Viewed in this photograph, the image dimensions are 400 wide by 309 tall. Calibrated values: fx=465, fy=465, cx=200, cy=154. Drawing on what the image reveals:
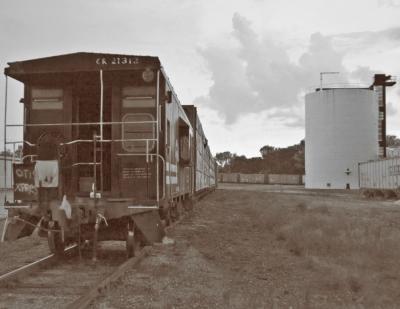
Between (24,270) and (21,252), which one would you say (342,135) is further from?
(24,270)

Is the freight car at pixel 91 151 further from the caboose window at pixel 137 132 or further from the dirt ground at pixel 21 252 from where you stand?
the dirt ground at pixel 21 252

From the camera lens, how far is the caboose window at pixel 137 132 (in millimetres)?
8922

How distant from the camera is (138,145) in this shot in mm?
8938

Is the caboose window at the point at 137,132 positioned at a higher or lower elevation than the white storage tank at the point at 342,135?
lower

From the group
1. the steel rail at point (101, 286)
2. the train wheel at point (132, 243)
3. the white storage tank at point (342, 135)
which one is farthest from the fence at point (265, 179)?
the steel rail at point (101, 286)

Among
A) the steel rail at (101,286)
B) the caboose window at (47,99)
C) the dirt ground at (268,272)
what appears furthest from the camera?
the caboose window at (47,99)

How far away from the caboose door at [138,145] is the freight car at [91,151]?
19mm

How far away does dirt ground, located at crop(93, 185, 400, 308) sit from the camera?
6316mm

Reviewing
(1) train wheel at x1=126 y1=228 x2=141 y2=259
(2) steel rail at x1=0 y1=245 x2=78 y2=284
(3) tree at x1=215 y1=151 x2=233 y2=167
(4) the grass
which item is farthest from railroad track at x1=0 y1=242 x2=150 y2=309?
(3) tree at x1=215 y1=151 x2=233 y2=167

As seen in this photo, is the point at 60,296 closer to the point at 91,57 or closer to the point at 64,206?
the point at 64,206

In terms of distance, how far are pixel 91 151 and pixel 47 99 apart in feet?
4.41

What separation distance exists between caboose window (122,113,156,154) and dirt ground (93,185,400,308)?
2207 mm

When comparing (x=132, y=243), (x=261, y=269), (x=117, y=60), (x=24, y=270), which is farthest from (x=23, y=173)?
(x=261, y=269)

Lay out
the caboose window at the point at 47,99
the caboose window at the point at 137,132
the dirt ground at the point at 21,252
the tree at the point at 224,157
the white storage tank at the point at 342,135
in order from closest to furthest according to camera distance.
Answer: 1. the dirt ground at the point at 21,252
2. the caboose window at the point at 137,132
3. the caboose window at the point at 47,99
4. the white storage tank at the point at 342,135
5. the tree at the point at 224,157
